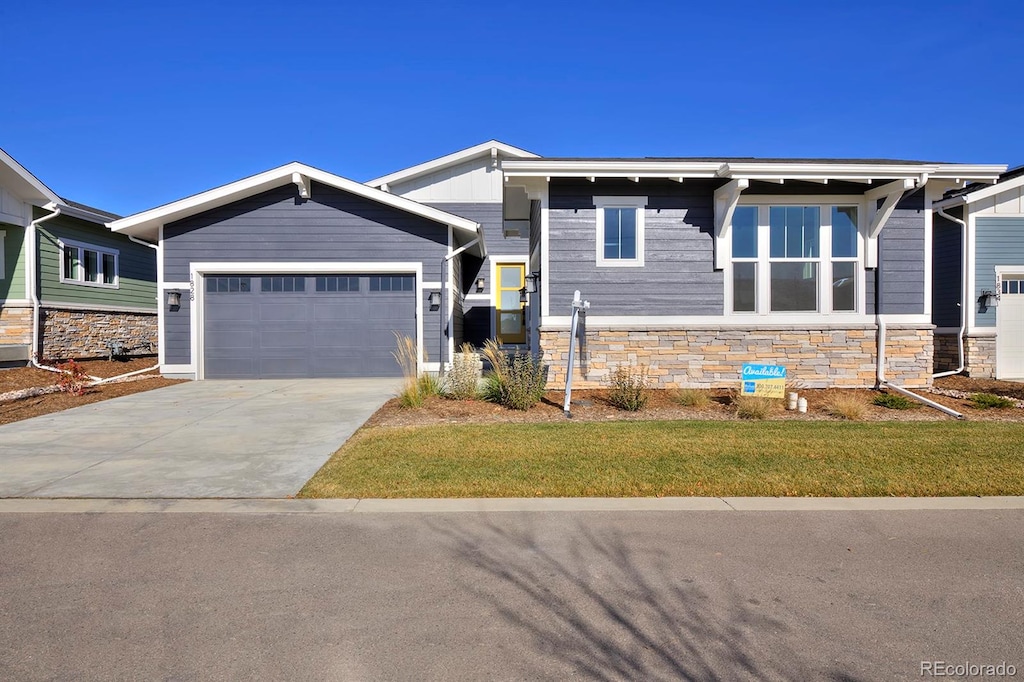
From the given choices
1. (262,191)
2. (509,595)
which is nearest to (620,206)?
(262,191)

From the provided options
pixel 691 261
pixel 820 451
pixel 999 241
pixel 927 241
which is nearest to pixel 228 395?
pixel 691 261

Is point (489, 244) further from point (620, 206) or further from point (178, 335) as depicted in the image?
point (178, 335)

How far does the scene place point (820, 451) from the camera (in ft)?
21.2

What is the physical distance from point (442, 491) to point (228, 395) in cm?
756

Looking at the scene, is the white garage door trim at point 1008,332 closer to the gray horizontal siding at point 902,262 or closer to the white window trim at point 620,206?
the gray horizontal siding at point 902,262

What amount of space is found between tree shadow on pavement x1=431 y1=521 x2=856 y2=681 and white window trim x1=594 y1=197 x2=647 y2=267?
749 centimetres

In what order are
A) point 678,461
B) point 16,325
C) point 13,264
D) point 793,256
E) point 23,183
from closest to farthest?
point 678,461 < point 793,256 < point 23,183 < point 16,325 < point 13,264

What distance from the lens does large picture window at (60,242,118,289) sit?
1709 cm

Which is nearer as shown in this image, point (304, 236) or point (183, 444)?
point (183, 444)

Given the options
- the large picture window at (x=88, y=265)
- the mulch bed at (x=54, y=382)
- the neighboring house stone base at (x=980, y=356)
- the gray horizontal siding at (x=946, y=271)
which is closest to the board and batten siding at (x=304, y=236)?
the mulch bed at (x=54, y=382)

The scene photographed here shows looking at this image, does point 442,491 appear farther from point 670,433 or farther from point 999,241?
point 999,241

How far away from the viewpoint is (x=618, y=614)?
3107 mm

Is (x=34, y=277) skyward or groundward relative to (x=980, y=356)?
skyward

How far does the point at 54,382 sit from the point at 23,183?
5.82m
